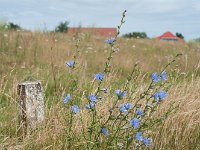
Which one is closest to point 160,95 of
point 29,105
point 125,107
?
point 125,107

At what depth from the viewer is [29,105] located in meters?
3.50

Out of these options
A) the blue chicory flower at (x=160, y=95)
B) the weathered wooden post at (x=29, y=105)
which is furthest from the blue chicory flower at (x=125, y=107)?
the weathered wooden post at (x=29, y=105)

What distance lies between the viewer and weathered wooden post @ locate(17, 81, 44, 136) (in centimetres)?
347

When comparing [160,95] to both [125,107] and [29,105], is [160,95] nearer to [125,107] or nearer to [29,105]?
[125,107]

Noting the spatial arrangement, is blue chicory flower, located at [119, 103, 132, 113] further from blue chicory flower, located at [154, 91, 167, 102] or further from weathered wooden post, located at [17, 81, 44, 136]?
weathered wooden post, located at [17, 81, 44, 136]

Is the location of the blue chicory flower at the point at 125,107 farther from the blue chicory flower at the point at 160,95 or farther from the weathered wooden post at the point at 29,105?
the weathered wooden post at the point at 29,105

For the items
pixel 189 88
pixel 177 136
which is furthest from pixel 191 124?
pixel 189 88

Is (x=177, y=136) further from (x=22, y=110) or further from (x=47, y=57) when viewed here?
(x=47, y=57)

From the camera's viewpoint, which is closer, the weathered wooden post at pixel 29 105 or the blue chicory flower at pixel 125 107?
the blue chicory flower at pixel 125 107

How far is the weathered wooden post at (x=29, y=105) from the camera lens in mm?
3469

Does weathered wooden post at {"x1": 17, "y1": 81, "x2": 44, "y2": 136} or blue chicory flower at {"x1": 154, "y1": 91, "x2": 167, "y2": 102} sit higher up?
blue chicory flower at {"x1": 154, "y1": 91, "x2": 167, "y2": 102}

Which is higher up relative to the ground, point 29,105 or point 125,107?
point 125,107

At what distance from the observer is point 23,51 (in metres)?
7.79

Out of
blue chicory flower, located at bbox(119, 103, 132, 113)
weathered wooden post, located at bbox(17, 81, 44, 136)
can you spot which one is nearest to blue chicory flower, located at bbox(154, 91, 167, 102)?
blue chicory flower, located at bbox(119, 103, 132, 113)
